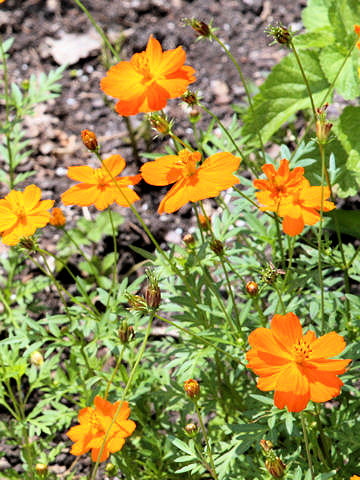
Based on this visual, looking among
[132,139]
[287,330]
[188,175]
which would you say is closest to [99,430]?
[287,330]

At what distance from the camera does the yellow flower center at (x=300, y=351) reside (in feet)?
4.12

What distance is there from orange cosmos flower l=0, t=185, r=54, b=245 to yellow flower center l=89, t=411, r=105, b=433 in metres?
0.54

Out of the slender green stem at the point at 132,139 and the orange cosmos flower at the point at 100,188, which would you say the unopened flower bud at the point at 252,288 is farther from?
the slender green stem at the point at 132,139

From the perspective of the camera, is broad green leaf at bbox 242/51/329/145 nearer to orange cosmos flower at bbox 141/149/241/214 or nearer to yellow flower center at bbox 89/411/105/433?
orange cosmos flower at bbox 141/149/241/214

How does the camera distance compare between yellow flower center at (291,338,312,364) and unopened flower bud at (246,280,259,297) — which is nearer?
yellow flower center at (291,338,312,364)

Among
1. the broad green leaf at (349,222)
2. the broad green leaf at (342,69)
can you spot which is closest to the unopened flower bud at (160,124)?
the broad green leaf at (342,69)

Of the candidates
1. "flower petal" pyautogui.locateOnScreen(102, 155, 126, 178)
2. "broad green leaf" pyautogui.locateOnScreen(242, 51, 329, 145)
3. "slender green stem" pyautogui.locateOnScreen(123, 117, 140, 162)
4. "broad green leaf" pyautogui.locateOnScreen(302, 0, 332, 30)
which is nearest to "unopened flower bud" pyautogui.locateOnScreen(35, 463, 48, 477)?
"flower petal" pyautogui.locateOnScreen(102, 155, 126, 178)

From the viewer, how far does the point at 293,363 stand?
1267 millimetres

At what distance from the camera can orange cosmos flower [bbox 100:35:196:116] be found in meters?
1.35

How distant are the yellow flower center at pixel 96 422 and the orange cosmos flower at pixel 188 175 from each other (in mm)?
630

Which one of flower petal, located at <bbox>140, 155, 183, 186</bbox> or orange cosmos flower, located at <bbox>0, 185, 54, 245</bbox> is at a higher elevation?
flower petal, located at <bbox>140, 155, 183, 186</bbox>

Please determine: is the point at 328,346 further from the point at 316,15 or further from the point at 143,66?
the point at 316,15

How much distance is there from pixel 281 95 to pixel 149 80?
101 cm

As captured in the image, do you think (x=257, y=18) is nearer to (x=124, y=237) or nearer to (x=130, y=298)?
(x=124, y=237)
